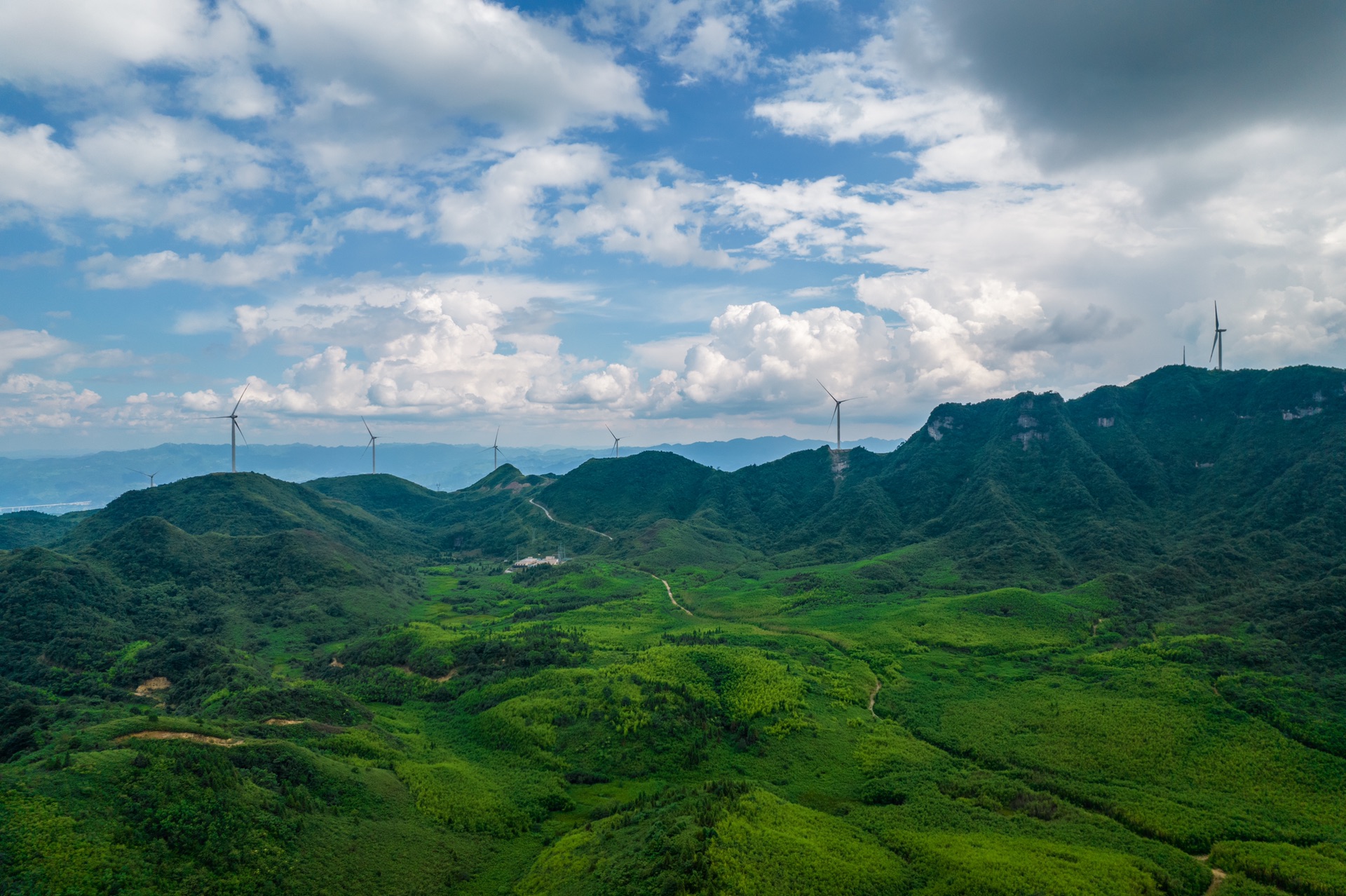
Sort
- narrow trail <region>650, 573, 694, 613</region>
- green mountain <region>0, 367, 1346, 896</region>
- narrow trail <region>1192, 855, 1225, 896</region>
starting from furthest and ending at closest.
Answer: narrow trail <region>650, 573, 694, 613</region>
narrow trail <region>1192, 855, 1225, 896</region>
green mountain <region>0, 367, 1346, 896</region>

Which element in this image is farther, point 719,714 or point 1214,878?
point 719,714

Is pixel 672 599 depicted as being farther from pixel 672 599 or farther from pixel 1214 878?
pixel 1214 878

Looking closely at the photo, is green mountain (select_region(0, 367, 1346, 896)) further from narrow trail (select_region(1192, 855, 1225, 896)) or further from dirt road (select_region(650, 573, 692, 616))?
dirt road (select_region(650, 573, 692, 616))

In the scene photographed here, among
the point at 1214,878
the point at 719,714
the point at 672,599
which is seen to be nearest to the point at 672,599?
the point at 672,599

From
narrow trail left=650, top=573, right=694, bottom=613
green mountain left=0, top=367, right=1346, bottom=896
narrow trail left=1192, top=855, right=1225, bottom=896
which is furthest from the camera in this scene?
narrow trail left=650, top=573, right=694, bottom=613

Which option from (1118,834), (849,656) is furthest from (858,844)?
(849,656)

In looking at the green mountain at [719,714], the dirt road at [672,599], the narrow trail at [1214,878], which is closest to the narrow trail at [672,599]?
the dirt road at [672,599]

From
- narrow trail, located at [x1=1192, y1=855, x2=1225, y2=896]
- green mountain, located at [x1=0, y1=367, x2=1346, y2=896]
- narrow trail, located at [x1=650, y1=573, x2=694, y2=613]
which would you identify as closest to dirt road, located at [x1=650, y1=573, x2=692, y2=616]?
narrow trail, located at [x1=650, y1=573, x2=694, y2=613]

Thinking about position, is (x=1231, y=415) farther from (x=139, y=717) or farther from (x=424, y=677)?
(x=139, y=717)
